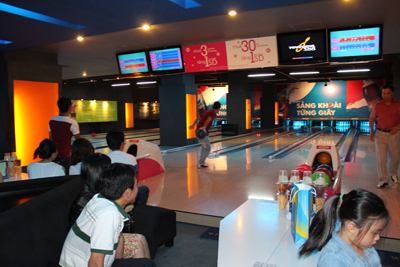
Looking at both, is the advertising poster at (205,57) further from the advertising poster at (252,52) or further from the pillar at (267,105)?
the pillar at (267,105)

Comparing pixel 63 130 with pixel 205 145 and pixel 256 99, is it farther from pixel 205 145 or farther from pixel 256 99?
pixel 256 99

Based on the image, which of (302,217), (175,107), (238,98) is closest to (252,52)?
(175,107)

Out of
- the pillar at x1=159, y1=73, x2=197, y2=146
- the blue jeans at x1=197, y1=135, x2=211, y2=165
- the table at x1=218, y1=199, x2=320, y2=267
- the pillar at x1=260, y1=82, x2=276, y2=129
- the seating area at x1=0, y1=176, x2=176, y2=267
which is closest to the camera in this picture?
the seating area at x1=0, y1=176, x2=176, y2=267

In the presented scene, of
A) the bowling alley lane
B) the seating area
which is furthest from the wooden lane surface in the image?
the seating area

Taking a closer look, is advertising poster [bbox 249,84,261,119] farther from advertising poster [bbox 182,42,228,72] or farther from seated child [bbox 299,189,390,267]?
seated child [bbox 299,189,390,267]

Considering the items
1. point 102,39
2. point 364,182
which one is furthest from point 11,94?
point 364,182

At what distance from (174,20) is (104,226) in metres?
3.94

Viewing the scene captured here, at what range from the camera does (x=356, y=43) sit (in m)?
5.49

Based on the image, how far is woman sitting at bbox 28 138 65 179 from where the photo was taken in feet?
9.06

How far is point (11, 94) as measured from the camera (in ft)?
21.2

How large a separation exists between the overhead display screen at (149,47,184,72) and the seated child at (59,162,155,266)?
579 centimetres

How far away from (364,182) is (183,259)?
3644 mm

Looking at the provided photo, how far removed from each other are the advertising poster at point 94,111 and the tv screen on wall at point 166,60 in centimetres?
970

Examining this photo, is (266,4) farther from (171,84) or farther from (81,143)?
(171,84)
